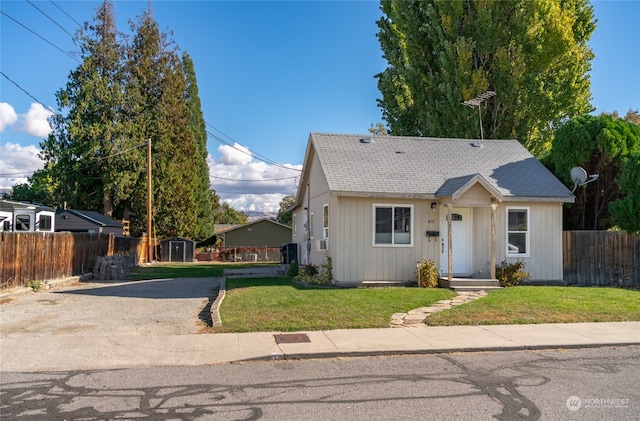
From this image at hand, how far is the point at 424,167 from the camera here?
58.5ft

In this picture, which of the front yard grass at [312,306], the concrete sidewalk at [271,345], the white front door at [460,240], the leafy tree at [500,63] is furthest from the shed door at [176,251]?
the concrete sidewalk at [271,345]

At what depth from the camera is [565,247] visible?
59.0 ft

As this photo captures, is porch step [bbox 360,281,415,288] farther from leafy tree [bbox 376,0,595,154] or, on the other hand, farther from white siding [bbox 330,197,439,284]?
leafy tree [bbox 376,0,595,154]

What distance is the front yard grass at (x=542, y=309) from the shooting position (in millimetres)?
11008

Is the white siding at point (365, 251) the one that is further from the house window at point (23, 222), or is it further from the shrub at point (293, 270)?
the house window at point (23, 222)

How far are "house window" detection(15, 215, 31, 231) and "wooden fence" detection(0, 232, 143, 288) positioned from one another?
11.2ft

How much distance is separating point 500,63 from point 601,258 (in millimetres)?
12796

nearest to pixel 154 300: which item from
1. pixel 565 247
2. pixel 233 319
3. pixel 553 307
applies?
pixel 233 319

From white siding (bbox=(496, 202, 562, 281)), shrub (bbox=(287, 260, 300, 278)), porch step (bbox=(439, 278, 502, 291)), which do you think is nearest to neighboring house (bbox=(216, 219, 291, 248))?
shrub (bbox=(287, 260, 300, 278))

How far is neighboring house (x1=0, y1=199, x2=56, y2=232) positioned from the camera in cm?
2280

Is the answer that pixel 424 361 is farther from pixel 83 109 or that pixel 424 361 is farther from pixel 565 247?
pixel 83 109

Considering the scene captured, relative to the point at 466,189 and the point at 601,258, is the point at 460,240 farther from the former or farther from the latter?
the point at 601,258

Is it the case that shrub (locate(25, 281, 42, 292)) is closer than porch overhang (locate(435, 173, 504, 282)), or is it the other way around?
porch overhang (locate(435, 173, 504, 282))

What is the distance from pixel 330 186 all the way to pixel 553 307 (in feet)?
21.8
